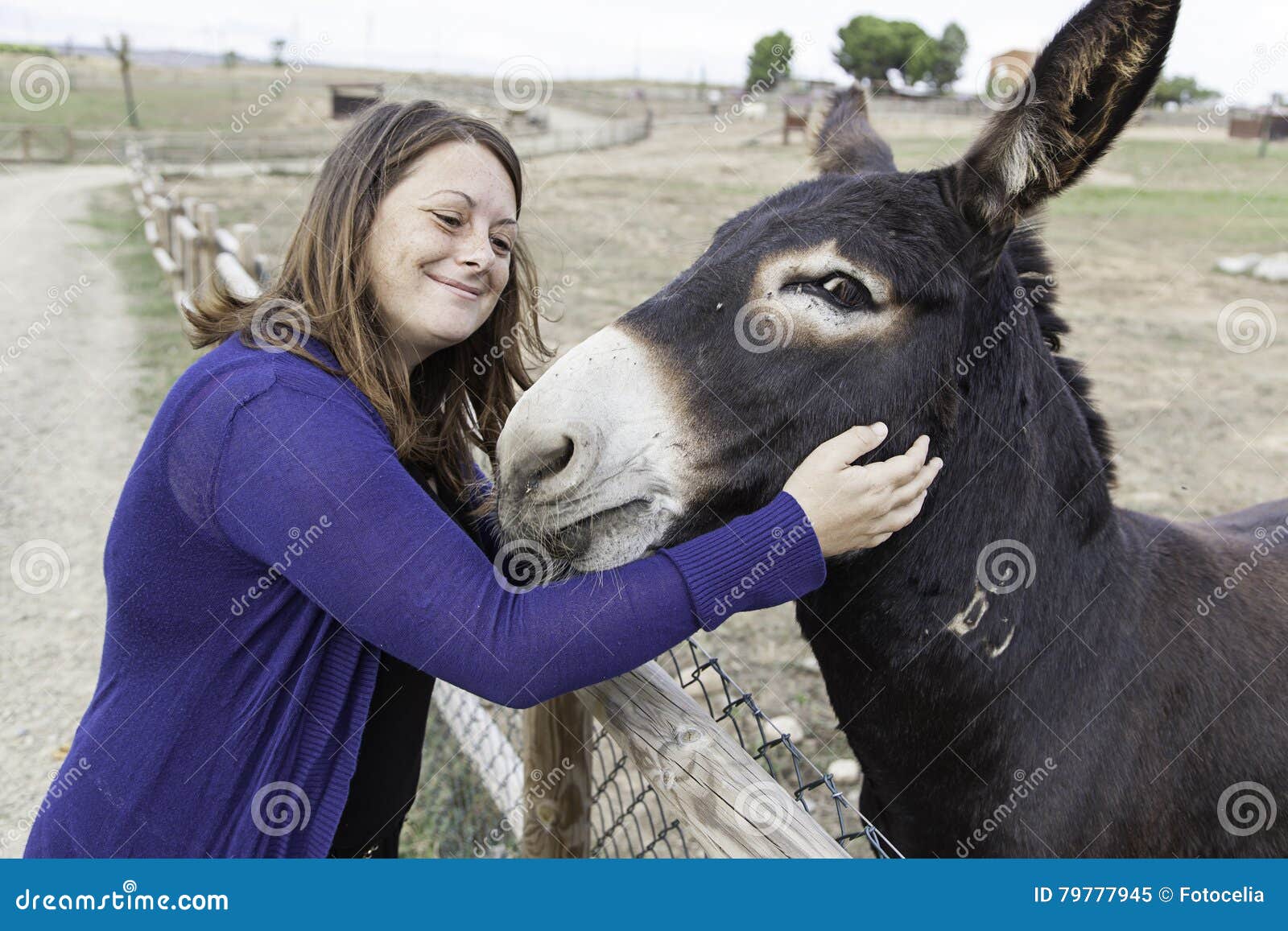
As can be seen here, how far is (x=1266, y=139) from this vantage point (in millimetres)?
29547

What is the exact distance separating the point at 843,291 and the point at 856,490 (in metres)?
0.46

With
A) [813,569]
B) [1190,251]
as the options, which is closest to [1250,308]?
[1190,251]

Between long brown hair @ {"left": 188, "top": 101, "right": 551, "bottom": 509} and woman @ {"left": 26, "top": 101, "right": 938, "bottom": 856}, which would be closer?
woman @ {"left": 26, "top": 101, "right": 938, "bottom": 856}

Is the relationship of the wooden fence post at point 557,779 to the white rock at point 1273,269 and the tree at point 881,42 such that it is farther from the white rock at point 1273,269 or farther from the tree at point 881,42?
the tree at point 881,42

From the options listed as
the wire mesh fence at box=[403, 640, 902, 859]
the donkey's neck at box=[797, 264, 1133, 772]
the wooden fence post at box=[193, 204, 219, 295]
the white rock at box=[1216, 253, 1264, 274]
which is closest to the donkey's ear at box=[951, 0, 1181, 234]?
the donkey's neck at box=[797, 264, 1133, 772]

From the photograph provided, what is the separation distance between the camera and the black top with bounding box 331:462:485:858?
206cm

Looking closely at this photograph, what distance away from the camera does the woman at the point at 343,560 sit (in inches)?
61.3

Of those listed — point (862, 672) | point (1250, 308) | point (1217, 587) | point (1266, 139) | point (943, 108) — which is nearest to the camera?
point (862, 672)

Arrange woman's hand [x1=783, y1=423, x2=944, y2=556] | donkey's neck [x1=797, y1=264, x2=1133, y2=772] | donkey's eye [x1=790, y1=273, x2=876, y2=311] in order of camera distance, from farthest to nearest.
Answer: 1. donkey's neck [x1=797, y1=264, x2=1133, y2=772]
2. donkey's eye [x1=790, y1=273, x2=876, y2=311]
3. woman's hand [x1=783, y1=423, x2=944, y2=556]

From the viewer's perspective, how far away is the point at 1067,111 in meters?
1.86

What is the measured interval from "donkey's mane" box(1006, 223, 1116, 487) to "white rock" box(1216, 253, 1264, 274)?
13.9 meters

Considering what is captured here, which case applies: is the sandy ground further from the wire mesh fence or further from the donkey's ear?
the donkey's ear
